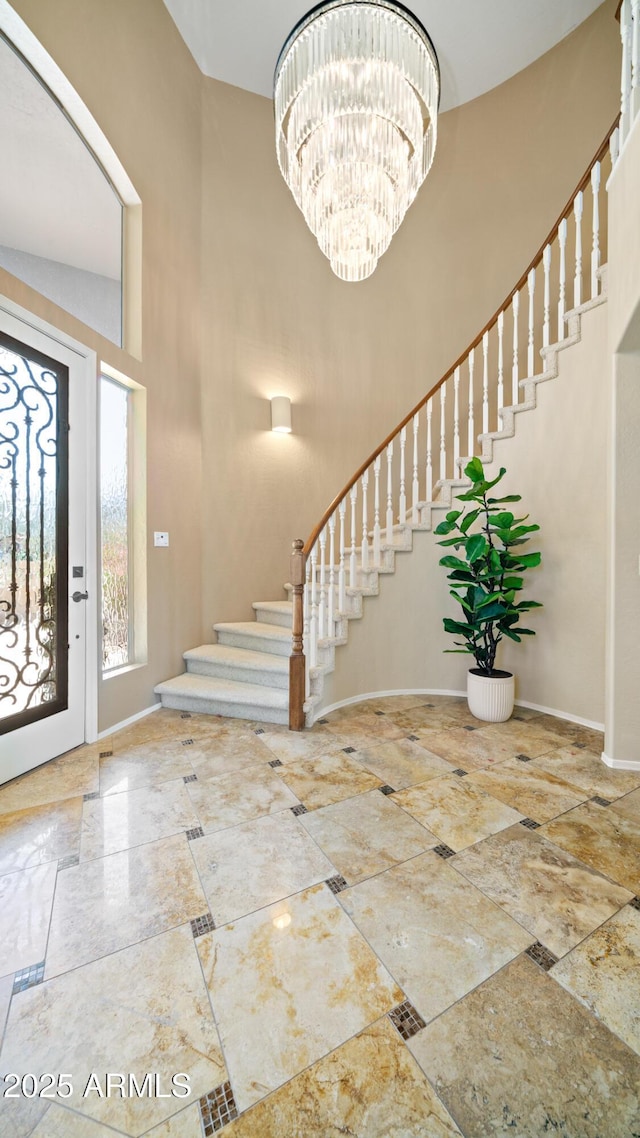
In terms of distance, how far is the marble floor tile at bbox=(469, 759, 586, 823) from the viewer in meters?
2.04

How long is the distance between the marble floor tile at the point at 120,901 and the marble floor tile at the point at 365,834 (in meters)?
0.54

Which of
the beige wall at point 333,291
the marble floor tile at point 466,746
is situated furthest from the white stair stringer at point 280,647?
the marble floor tile at point 466,746

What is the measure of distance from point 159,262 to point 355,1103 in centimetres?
450

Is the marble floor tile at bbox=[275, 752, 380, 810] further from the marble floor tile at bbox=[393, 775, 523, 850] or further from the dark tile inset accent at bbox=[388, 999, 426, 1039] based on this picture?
the dark tile inset accent at bbox=[388, 999, 426, 1039]

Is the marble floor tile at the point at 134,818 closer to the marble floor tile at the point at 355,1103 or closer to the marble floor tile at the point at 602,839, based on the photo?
the marble floor tile at the point at 355,1103

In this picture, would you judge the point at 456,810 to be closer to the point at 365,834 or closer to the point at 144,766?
the point at 365,834

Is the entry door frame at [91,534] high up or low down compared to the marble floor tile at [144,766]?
up

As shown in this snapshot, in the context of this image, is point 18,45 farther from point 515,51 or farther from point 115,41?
point 515,51

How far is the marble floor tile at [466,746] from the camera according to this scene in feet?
8.25

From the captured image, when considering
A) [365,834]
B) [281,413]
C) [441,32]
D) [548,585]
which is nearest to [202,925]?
[365,834]

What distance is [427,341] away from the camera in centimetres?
487

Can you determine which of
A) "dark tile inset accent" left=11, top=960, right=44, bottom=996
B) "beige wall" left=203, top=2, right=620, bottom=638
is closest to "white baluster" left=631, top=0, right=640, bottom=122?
"beige wall" left=203, top=2, right=620, bottom=638

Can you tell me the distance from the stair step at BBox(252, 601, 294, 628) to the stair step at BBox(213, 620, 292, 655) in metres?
0.06

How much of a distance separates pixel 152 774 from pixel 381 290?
5.23 meters
